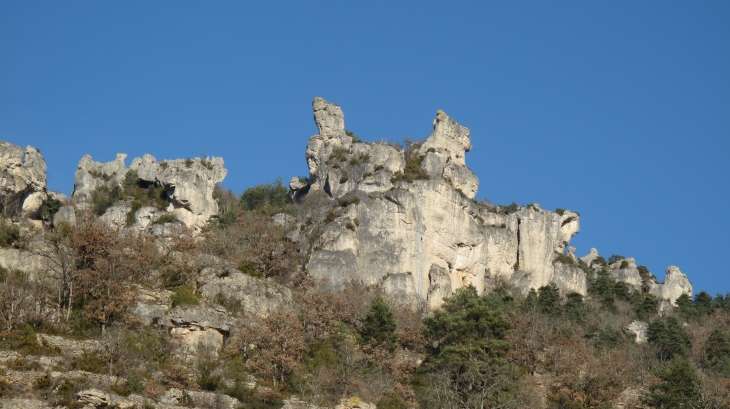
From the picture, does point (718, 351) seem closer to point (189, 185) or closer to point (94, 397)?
point (189, 185)

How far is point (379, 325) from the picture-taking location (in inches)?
2277

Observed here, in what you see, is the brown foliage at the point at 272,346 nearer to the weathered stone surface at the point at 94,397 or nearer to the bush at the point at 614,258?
the weathered stone surface at the point at 94,397

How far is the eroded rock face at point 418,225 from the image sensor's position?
72125mm

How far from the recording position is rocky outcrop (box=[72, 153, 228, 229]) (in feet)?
257

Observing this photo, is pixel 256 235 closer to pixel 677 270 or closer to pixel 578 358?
pixel 578 358

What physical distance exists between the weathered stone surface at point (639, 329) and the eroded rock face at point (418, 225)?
7.95 meters

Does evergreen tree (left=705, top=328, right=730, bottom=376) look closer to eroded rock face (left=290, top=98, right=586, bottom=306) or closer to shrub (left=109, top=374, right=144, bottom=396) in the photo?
eroded rock face (left=290, top=98, right=586, bottom=306)

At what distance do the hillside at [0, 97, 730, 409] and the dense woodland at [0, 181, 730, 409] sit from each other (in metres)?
0.12

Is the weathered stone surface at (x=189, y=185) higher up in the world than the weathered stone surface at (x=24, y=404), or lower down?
higher up

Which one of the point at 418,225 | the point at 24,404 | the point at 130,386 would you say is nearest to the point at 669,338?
the point at 418,225

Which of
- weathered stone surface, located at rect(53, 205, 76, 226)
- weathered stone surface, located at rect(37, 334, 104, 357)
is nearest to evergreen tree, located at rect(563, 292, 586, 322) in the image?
weathered stone surface, located at rect(53, 205, 76, 226)

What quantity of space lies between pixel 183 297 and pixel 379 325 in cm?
1029

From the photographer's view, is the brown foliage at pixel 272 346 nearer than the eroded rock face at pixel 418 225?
Yes

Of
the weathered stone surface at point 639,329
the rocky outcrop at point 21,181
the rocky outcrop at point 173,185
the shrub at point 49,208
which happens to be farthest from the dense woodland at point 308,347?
the rocky outcrop at point 173,185
